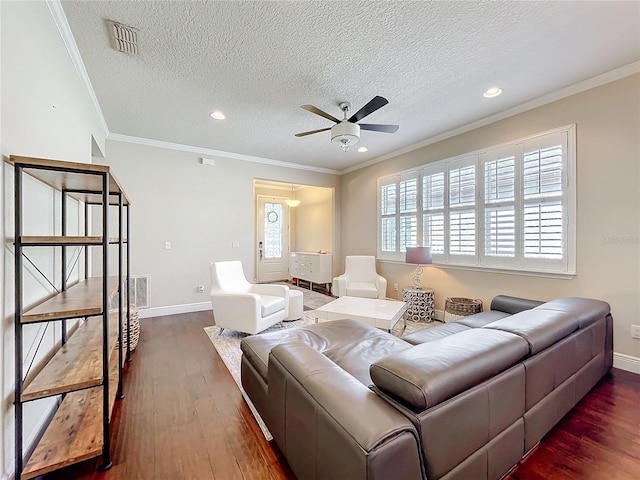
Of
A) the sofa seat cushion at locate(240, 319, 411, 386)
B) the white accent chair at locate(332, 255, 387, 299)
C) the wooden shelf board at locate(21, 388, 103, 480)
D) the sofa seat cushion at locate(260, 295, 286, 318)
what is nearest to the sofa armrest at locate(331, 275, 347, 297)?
the white accent chair at locate(332, 255, 387, 299)

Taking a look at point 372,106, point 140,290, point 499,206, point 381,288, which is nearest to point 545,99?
point 499,206

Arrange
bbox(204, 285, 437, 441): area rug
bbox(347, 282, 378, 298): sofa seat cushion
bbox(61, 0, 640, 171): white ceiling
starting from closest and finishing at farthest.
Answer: bbox(61, 0, 640, 171): white ceiling
bbox(204, 285, 437, 441): area rug
bbox(347, 282, 378, 298): sofa seat cushion

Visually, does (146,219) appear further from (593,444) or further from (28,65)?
(593,444)

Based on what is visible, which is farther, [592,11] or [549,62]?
[549,62]

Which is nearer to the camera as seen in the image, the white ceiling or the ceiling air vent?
the white ceiling

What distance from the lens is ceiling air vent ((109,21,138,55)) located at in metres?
1.95

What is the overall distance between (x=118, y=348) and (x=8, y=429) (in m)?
0.96

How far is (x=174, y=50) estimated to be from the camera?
219 cm

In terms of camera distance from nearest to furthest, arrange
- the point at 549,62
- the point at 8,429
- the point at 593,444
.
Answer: the point at 8,429, the point at 593,444, the point at 549,62

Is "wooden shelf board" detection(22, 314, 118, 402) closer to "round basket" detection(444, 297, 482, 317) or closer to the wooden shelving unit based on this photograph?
the wooden shelving unit

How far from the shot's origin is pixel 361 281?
4969 mm

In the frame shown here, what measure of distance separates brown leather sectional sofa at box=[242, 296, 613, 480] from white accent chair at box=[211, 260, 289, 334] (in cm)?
133

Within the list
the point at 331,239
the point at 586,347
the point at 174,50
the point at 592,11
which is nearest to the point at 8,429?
the point at 174,50

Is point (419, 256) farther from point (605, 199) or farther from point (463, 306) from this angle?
point (605, 199)
